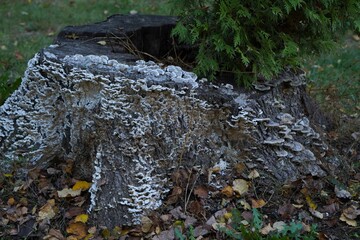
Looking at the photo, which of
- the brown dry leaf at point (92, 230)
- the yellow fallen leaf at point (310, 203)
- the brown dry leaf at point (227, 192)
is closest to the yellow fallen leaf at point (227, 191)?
the brown dry leaf at point (227, 192)

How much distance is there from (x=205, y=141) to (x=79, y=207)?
38.4 inches

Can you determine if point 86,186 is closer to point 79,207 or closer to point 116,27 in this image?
point 79,207

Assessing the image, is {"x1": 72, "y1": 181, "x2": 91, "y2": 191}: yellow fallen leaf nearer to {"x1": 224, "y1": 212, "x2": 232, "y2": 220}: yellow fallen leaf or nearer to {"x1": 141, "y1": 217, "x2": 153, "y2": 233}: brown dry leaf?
{"x1": 141, "y1": 217, "x2": 153, "y2": 233}: brown dry leaf

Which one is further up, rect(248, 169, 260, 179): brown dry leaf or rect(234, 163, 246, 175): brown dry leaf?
rect(234, 163, 246, 175): brown dry leaf

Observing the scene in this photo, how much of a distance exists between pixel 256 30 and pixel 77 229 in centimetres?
176

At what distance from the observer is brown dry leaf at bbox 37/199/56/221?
3.79 meters

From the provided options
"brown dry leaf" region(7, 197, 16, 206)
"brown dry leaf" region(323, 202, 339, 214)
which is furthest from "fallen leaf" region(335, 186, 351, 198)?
"brown dry leaf" region(7, 197, 16, 206)

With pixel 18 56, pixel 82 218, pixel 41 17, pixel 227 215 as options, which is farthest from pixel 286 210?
pixel 41 17

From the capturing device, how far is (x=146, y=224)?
361 cm

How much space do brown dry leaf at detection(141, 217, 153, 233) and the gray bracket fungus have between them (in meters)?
0.05

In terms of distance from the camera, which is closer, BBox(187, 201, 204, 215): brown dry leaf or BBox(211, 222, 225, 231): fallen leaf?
BBox(211, 222, 225, 231): fallen leaf

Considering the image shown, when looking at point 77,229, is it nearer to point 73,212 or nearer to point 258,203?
point 73,212

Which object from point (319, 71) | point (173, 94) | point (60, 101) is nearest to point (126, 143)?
point (173, 94)

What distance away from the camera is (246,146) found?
387 centimetres
